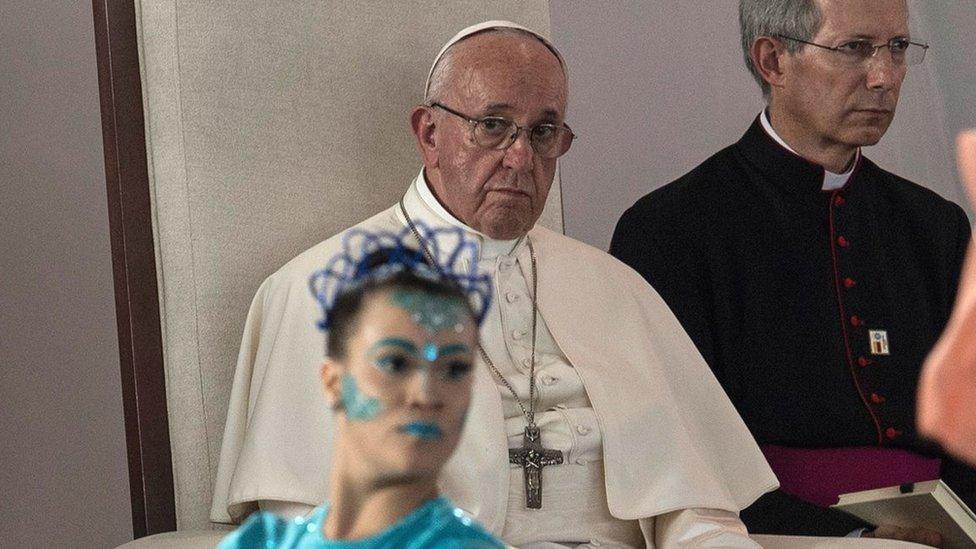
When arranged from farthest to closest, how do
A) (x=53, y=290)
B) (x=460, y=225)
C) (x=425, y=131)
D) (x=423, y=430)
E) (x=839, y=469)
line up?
(x=53, y=290)
(x=839, y=469)
(x=425, y=131)
(x=460, y=225)
(x=423, y=430)

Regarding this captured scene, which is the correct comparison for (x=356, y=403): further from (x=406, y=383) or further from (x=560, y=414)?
(x=560, y=414)

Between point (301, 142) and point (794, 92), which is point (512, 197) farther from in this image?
point (794, 92)

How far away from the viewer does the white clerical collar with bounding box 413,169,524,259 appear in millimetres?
2518

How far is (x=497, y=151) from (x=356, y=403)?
5.59ft

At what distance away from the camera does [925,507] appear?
2.41 m

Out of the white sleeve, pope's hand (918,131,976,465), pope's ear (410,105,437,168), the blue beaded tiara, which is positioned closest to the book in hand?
the white sleeve

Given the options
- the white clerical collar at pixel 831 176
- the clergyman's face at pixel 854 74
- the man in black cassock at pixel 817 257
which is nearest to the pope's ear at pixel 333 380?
the man in black cassock at pixel 817 257

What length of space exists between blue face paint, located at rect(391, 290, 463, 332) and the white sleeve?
65.3 inches

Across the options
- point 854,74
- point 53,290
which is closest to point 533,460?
point 854,74

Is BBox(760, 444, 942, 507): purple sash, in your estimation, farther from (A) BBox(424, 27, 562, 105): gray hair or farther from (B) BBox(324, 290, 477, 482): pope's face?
(B) BBox(324, 290, 477, 482): pope's face

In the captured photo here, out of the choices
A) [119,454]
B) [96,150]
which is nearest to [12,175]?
[96,150]

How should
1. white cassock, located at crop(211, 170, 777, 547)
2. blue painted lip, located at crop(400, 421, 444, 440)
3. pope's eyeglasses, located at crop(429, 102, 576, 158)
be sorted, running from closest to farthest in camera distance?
blue painted lip, located at crop(400, 421, 444, 440) < white cassock, located at crop(211, 170, 777, 547) < pope's eyeglasses, located at crop(429, 102, 576, 158)

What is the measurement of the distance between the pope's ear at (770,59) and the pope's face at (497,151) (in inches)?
41.9

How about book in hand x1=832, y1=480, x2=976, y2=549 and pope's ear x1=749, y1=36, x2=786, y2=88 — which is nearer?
book in hand x1=832, y1=480, x2=976, y2=549
